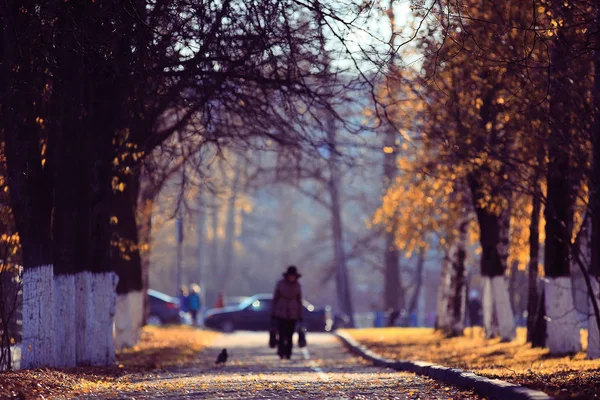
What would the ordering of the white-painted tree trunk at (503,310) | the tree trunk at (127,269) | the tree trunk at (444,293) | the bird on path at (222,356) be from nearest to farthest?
the bird on path at (222,356) → the tree trunk at (127,269) → the white-painted tree trunk at (503,310) → the tree trunk at (444,293)

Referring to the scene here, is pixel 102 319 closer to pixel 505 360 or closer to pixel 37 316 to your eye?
pixel 37 316

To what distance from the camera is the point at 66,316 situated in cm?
1822

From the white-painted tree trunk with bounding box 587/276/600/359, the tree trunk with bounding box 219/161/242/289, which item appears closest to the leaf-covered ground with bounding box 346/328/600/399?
the white-painted tree trunk with bounding box 587/276/600/359

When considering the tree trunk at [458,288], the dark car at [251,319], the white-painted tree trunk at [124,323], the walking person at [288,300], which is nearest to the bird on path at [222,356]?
the walking person at [288,300]

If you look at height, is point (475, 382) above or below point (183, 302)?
below

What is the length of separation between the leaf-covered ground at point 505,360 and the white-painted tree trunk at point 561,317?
37 cm

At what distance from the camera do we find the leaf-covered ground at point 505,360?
12.5 meters

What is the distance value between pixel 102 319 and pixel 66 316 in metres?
1.57

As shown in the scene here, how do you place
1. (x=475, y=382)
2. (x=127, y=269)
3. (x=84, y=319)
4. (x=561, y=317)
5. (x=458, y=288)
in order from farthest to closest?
(x=458, y=288), (x=127, y=269), (x=561, y=317), (x=84, y=319), (x=475, y=382)

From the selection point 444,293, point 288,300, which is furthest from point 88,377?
point 444,293

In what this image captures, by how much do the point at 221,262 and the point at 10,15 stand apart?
78014 millimetres

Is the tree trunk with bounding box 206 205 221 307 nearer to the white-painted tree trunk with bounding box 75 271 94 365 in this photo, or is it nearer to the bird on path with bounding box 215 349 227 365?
the bird on path with bounding box 215 349 227 365

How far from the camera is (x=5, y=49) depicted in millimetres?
15383

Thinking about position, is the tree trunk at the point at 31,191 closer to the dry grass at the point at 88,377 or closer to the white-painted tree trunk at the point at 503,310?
the dry grass at the point at 88,377
